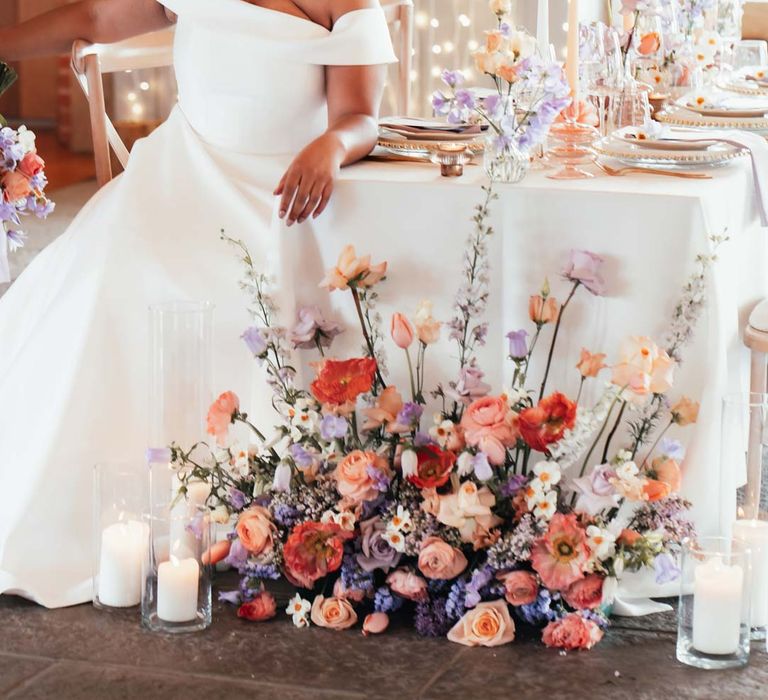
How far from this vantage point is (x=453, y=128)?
2867 mm

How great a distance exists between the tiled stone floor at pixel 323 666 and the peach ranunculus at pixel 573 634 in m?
0.02

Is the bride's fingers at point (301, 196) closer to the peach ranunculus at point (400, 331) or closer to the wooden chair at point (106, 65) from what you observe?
the peach ranunculus at point (400, 331)

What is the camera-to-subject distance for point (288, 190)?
8.25 ft

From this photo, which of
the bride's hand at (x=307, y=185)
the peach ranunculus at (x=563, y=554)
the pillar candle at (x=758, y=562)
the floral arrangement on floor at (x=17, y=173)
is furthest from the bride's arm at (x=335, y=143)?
the pillar candle at (x=758, y=562)

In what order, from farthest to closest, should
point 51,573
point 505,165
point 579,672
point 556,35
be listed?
point 556,35
point 51,573
point 505,165
point 579,672

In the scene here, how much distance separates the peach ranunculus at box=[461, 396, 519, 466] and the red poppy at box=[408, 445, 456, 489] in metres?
0.05

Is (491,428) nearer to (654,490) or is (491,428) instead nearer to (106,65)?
(654,490)

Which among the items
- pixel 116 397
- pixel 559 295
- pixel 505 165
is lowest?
pixel 116 397

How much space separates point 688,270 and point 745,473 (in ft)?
1.95

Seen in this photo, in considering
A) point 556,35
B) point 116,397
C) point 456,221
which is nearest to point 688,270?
point 456,221

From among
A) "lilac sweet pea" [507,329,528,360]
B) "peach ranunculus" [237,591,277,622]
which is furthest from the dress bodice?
"peach ranunculus" [237,591,277,622]

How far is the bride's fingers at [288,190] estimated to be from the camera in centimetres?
251

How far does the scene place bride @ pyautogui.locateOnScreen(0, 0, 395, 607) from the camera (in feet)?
8.82

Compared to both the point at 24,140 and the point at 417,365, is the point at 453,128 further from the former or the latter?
the point at 24,140
